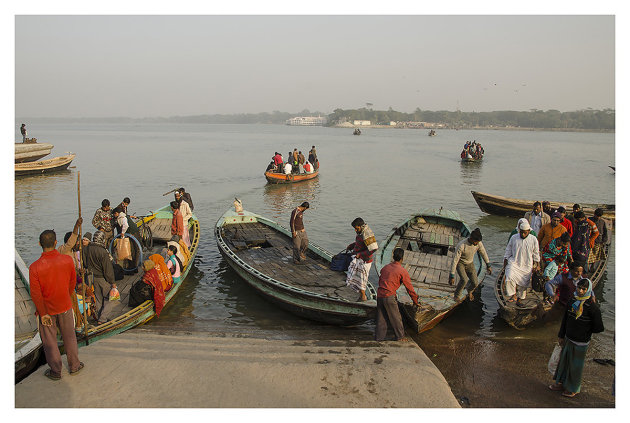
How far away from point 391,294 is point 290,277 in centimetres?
324

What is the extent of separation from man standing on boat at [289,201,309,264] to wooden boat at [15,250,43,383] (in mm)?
5422

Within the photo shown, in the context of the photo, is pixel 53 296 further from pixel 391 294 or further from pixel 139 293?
pixel 391 294

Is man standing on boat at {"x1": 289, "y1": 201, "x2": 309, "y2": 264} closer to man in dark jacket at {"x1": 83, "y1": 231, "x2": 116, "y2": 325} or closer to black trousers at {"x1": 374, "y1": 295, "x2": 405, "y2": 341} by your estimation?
black trousers at {"x1": 374, "y1": 295, "x2": 405, "y2": 341}

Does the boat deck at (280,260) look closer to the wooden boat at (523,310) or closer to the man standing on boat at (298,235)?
the man standing on boat at (298,235)

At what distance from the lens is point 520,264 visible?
8648mm

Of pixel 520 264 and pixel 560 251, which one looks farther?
pixel 560 251

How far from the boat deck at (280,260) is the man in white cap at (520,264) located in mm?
3162

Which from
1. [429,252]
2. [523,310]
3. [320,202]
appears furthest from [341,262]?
[320,202]

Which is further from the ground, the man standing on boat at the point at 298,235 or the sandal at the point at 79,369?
the man standing on boat at the point at 298,235

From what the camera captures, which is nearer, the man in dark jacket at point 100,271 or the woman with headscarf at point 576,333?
the woman with headscarf at point 576,333

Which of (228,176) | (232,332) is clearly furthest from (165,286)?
(228,176)

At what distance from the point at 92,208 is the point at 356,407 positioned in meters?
21.5

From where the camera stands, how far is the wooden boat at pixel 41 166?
3017 centimetres

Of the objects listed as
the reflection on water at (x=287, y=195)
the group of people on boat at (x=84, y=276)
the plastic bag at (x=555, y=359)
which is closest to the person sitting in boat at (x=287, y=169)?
the reflection on water at (x=287, y=195)
